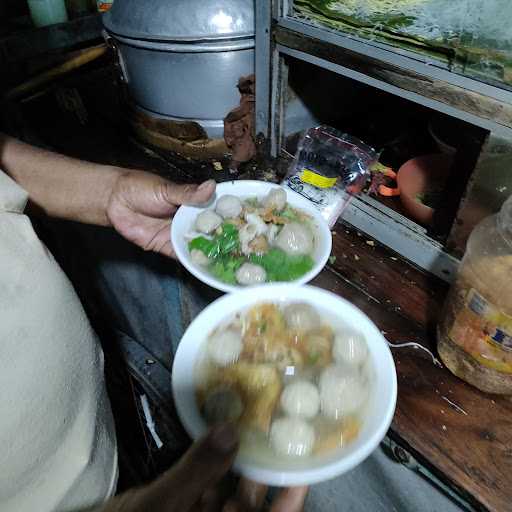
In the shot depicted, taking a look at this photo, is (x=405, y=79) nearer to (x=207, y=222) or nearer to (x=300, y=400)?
(x=207, y=222)

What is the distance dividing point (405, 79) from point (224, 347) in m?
0.55

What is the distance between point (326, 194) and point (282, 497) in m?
0.66

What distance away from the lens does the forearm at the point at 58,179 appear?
36.0 inches

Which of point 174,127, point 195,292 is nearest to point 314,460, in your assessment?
point 195,292

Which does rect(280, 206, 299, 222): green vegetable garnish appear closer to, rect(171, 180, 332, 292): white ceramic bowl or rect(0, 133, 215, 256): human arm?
rect(171, 180, 332, 292): white ceramic bowl

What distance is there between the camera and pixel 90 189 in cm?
97

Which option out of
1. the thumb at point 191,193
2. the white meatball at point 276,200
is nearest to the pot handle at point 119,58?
the thumb at point 191,193

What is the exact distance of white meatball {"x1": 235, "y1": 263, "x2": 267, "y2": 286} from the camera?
2.67 feet

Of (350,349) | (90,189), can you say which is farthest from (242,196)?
(350,349)

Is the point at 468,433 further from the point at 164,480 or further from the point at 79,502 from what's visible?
the point at 79,502

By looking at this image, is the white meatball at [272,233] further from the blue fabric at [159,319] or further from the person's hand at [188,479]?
the person's hand at [188,479]

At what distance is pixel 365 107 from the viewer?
4.59 ft

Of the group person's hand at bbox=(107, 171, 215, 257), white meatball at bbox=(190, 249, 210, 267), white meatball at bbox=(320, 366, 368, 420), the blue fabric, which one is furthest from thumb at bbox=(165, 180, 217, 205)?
white meatball at bbox=(320, 366, 368, 420)

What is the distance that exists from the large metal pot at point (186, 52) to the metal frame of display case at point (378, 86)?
0.24ft
